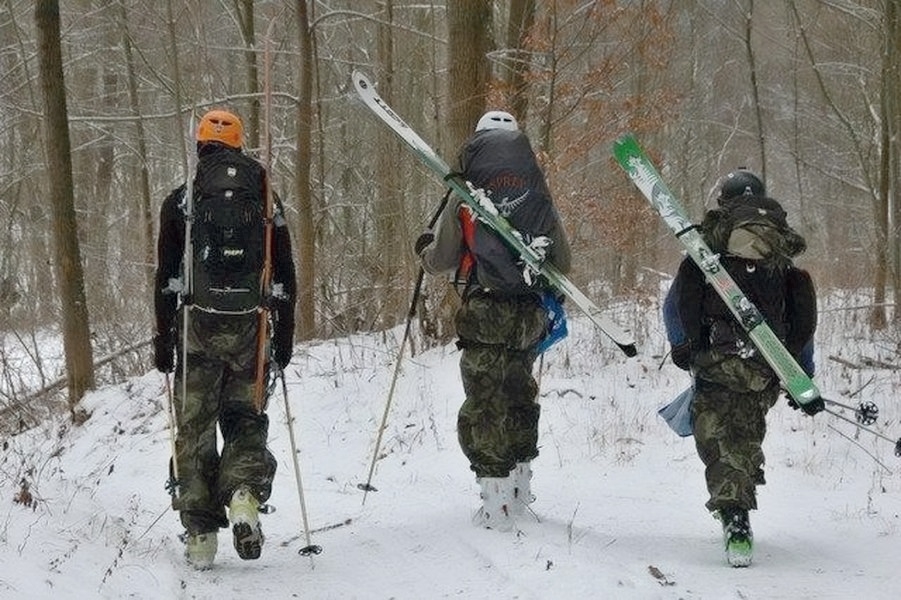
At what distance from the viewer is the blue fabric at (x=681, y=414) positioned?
5.02 m

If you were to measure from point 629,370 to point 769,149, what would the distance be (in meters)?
33.6

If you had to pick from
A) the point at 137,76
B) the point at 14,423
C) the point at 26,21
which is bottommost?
the point at 14,423

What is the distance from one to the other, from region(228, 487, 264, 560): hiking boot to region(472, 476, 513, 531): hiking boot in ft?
4.00

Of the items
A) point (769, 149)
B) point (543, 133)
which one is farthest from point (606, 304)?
point (769, 149)

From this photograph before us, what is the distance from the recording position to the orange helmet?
4723 millimetres

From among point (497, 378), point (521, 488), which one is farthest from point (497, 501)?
point (497, 378)

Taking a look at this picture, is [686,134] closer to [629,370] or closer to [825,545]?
[629,370]

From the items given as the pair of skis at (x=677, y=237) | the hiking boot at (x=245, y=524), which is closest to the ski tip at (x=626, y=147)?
the pair of skis at (x=677, y=237)

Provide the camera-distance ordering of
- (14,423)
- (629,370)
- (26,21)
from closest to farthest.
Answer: (629,370), (14,423), (26,21)

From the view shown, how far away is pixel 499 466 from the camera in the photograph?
497 cm

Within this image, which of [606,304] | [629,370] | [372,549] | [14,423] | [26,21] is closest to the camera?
[372,549]

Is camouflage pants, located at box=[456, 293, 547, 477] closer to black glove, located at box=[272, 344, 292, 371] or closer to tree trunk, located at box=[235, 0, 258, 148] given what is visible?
black glove, located at box=[272, 344, 292, 371]

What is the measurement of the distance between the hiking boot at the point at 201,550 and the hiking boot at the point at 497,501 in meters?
1.42

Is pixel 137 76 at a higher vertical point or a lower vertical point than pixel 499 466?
higher
